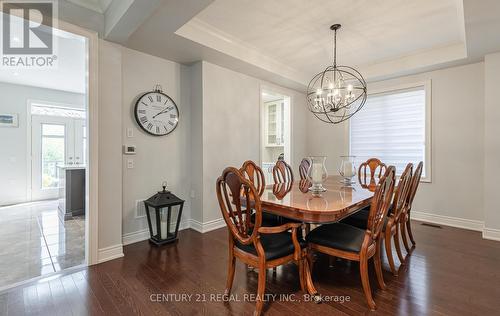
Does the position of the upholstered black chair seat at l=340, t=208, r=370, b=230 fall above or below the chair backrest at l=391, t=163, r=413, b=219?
below

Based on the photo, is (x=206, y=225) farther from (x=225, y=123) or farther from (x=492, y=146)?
(x=492, y=146)

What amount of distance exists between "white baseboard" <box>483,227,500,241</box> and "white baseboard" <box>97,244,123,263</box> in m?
4.58

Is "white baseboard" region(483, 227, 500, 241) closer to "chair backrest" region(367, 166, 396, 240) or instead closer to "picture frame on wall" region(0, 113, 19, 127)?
"chair backrest" region(367, 166, 396, 240)

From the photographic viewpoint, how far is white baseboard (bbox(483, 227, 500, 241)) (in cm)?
316

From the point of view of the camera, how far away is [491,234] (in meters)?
3.20

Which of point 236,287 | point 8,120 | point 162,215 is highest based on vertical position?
point 8,120

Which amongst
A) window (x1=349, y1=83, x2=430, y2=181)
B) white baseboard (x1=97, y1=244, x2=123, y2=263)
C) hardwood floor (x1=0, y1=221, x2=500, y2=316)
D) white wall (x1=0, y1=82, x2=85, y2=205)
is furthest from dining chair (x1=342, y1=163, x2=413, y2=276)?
white wall (x1=0, y1=82, x2=85, y2=205)

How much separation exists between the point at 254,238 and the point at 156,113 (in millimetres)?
2352

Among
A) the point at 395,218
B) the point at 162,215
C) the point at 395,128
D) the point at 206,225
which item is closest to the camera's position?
the point at 395,218

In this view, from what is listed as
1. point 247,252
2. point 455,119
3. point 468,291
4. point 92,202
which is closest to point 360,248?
point 247,252

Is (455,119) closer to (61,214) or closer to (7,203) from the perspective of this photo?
(61,214)

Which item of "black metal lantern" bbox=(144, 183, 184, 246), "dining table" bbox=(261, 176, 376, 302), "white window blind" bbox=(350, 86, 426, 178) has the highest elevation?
"white window blind" bbox=(350, 86, 426, 178)

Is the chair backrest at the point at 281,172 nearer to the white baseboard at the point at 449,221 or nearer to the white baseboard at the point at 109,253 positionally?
the white baseboard at the point at 109,253

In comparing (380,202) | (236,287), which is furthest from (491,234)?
(236,287)
